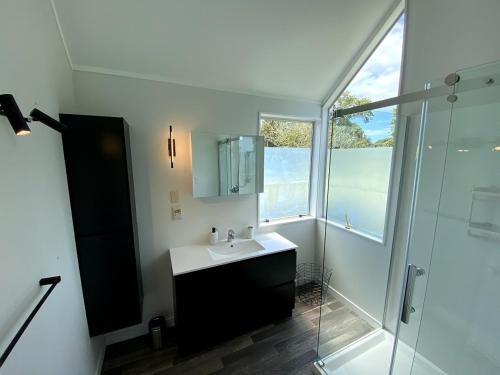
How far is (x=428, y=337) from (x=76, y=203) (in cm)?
274

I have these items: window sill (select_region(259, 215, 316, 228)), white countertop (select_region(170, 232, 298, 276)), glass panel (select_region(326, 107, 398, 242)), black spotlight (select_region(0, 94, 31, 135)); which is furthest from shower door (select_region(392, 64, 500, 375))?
black spotlight (select_region(0, 94, 31, 135))

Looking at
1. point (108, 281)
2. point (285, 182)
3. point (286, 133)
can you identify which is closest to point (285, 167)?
point (285, 182)

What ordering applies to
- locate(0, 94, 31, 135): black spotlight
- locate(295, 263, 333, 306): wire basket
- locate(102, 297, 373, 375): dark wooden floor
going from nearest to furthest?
locate(0, 94, 31, 135): black spotlight, locate(102, 297, 373, 375): dark wooden floor, locate(295, 263, 333, 306): wire basket

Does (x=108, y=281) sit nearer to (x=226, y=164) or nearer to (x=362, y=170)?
(x=226, y=164)

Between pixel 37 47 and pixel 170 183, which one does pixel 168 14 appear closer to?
pixel 37 47

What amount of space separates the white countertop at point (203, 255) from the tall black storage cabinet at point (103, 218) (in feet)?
1.14

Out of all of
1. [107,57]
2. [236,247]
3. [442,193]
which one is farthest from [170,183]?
[442,193]

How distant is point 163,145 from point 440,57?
230 cm

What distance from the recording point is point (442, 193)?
152 centimetres

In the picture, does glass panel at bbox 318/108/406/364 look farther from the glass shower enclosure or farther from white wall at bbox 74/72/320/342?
white wall at bbox 74/72/320/342

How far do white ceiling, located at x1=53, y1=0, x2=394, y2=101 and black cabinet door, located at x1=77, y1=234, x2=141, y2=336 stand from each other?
1.35 m

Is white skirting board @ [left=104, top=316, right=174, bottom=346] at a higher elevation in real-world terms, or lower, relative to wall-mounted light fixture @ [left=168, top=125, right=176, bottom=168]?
lower

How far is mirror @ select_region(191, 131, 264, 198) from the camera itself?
2.01 meters

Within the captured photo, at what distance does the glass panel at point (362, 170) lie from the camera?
1945mm
